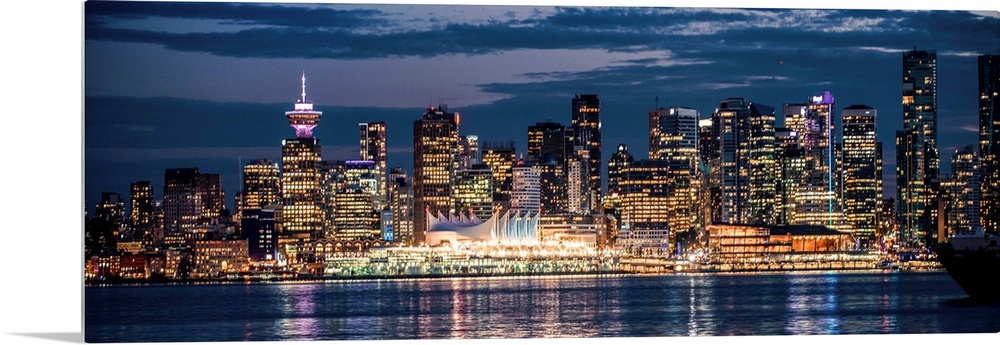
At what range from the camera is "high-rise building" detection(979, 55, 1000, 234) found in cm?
3177

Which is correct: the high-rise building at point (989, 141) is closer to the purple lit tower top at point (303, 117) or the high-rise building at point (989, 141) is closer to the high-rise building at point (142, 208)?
the purple lit tower top at point (303, 117)

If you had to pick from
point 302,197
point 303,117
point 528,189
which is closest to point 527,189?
point 528,189

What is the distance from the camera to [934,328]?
100 ft

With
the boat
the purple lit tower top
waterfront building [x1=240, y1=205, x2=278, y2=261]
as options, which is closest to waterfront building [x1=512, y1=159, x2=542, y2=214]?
waterfront building [x1=240, y1=205, x2=278, y2=261]

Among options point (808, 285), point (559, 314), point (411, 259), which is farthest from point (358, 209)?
point (559, 314)

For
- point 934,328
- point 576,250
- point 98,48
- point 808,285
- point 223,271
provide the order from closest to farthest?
point 98,48
point 934,328
point 808,285
point 223,271
point 576,250

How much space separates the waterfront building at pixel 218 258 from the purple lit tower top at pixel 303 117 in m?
16.9

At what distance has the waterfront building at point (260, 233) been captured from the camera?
6506 centimetres

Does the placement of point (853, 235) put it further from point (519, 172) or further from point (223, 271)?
point (223, 271)

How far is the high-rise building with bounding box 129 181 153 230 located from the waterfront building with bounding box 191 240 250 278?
10.7ft

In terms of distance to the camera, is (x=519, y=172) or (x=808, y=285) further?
(x=519, y=172)

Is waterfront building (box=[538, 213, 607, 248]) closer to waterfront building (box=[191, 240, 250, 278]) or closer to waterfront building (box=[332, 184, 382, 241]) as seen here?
waterfront building (box=[332, 184, 382, 241])

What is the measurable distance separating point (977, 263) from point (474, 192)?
41941 mm

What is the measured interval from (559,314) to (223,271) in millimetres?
30383
